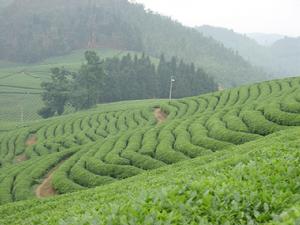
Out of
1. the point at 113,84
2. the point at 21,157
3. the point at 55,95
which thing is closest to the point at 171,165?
the point at 21,157

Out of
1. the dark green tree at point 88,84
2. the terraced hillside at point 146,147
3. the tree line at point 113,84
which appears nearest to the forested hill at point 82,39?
the tree line at point 113,84

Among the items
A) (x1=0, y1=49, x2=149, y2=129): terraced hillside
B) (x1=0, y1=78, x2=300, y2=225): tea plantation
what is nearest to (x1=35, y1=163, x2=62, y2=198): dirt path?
(x1=0, y1=78, x2=300, y2=225): tea plantation

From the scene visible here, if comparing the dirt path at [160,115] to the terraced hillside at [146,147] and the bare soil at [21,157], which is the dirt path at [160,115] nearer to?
the terraced hillside at [146,147]

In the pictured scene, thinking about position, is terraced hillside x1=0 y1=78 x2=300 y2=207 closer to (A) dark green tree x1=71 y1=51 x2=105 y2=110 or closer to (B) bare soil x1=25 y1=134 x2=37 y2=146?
(B) bare soil x1=25 y1=134 x2=37 y2=146

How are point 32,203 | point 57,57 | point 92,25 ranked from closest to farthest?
point 32,203 → point 57,57 → point 92,25

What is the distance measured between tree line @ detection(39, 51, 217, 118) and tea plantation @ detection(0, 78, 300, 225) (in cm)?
2956

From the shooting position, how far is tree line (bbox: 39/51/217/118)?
291ft

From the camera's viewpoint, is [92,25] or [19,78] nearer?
[19,78]

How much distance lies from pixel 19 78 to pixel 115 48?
65.9 metres

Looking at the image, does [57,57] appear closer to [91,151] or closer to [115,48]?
[115,48]

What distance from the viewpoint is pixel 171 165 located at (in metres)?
23.0

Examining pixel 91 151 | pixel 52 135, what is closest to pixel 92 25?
pixel 52 135

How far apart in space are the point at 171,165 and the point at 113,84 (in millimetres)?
80836

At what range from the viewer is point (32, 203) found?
2145 cm
